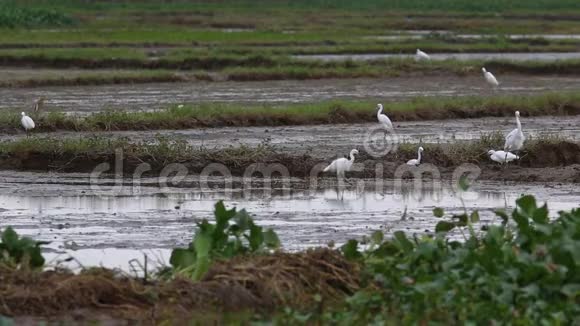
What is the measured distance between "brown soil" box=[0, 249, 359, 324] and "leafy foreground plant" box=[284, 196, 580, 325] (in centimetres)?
31

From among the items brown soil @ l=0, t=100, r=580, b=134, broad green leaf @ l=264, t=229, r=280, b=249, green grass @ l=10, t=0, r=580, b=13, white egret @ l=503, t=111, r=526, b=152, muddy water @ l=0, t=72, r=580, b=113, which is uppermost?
green grass @ l=10, t=0, r=580, b=13

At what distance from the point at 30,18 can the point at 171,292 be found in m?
40.0

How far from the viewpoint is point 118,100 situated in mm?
22594

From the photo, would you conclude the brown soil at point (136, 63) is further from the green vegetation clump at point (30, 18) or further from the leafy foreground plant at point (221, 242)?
the leafy foreground plant at point (221, 242)

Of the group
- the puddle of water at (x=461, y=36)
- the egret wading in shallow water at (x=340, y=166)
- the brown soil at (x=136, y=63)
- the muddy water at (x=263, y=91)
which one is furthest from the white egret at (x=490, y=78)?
the puddle of water at (x=461, y=36)

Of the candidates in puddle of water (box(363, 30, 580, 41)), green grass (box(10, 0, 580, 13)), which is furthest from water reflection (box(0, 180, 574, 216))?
green grass (box(10, 0, 580, 13))

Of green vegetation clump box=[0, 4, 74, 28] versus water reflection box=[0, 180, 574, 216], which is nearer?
water reflection box=[0, 180, 574, 216]

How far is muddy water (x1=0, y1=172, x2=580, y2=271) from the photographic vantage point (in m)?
9.76

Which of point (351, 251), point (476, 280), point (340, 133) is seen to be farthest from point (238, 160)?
point (476, 280)

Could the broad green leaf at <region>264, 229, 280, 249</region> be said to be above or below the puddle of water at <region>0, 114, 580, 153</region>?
below

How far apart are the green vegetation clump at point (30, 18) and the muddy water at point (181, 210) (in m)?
30.6

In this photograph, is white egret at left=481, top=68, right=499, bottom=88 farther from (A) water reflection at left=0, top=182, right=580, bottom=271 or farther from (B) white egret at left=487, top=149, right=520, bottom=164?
(A) water reflection at left=0, top=182, right=580, bottom=271

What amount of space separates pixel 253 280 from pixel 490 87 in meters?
19.6

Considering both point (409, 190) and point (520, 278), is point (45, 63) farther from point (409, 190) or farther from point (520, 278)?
point (520, 278)
